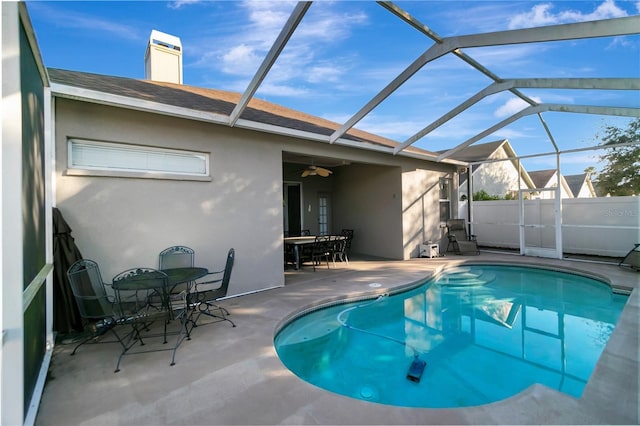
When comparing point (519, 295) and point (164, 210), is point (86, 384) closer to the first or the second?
point (164, 210)

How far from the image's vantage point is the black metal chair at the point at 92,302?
3356 millimetres

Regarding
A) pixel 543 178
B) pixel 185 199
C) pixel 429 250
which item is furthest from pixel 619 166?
pixel 185 199

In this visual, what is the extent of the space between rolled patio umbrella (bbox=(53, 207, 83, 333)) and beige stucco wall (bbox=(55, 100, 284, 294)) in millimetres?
327

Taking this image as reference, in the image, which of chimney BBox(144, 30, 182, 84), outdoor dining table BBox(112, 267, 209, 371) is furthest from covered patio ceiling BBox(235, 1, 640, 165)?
chimney BBox(144, 30, 182, 84)

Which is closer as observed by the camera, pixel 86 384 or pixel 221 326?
pixel 86 384

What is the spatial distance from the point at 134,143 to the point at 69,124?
0.80 meters

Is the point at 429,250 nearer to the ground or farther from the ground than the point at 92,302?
nearer to the ground

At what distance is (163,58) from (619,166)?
16.2 meters

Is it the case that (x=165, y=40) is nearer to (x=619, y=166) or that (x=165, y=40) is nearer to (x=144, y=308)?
(x=144, y=308)

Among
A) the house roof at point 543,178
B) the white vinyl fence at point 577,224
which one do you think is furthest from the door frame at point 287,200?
the house roof at point 543,178

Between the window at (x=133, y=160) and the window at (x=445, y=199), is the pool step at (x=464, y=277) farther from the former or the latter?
the window at (x=133, y=160)

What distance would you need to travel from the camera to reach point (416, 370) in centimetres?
346

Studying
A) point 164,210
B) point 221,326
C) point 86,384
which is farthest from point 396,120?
point 86,384

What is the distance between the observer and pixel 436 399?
3.05m
